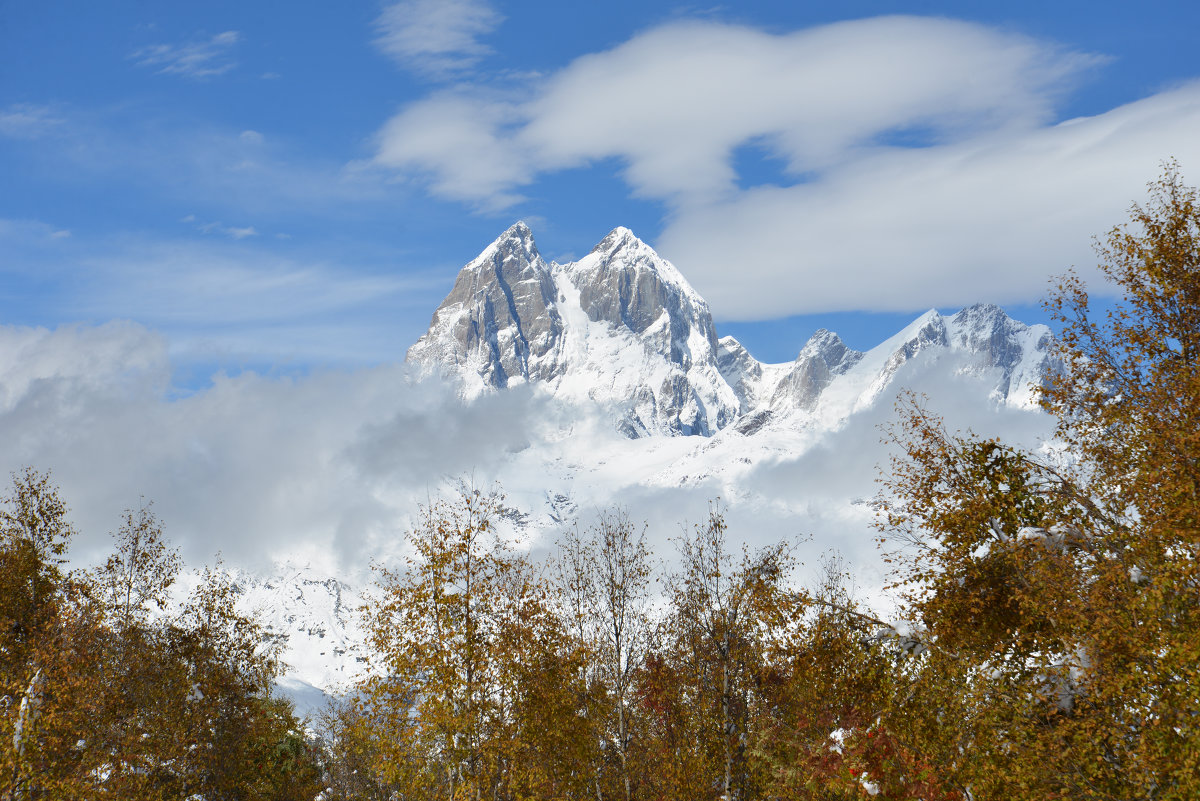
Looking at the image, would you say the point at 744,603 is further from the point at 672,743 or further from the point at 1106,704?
the point at 1106,704

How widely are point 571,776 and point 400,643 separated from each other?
13.0m

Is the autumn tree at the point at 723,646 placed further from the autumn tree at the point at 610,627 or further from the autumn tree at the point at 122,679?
the autumn tree at the point at 122,679

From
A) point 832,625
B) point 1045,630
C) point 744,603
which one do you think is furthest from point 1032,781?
point 744,603

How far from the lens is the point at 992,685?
2589 cm

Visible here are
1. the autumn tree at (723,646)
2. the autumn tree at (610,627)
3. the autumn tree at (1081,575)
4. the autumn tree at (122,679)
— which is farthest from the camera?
the autumn tree at (610,627)

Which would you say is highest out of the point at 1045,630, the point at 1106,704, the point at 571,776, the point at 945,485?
the point at 945,485

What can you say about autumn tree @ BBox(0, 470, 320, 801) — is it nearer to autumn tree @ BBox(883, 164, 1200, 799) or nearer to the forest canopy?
the forest canopy

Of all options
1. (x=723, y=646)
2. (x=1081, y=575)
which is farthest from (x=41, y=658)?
(x=1081, y=575)

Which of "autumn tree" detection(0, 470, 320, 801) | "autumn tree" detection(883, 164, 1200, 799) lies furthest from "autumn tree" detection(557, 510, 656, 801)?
"autumn tree" detection(0, 470, 320, 801)

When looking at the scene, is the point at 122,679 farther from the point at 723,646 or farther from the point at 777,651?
the point at 777,651

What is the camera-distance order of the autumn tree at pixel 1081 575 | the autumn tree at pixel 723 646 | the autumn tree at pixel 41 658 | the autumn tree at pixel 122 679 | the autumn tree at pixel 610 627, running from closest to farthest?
the autumn tree at pixel 1081 575 < the autumn tree at pixel 41 658 < the autumn tree at pixel 122 679 < the autumn tree at pixel 723 646 < the autumn tree at pixel 610 627

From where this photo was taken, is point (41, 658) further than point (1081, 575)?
Yes

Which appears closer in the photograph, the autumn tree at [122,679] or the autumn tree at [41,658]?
the autumn tree at [41,658]

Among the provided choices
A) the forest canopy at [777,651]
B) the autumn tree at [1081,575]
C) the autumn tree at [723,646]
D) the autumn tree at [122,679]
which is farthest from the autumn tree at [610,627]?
the autumn tree at [122,679]
